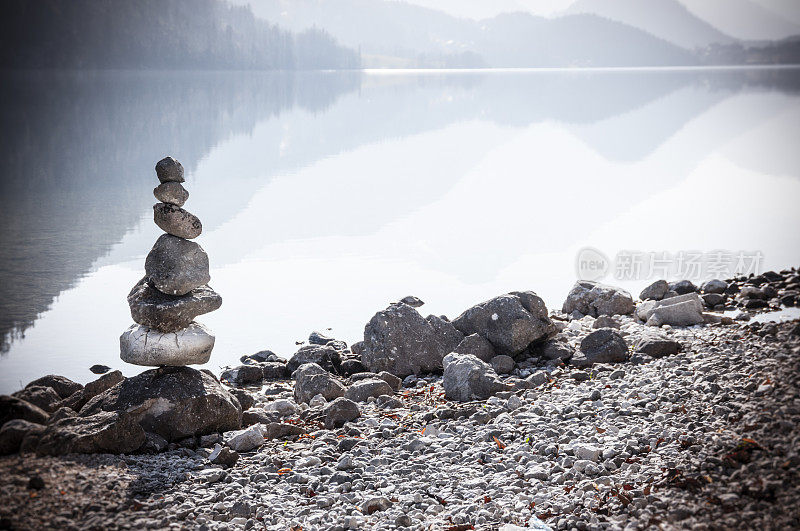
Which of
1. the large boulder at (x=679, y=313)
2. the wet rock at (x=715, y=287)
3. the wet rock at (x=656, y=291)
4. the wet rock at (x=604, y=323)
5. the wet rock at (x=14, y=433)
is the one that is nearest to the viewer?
the wet rock at (x=14, y=433)

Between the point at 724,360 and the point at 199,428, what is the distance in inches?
299

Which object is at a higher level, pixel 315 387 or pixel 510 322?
pixel 510 322

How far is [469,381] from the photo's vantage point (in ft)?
35.6

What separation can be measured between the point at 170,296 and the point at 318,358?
369cm

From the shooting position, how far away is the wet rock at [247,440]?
9.15 metres

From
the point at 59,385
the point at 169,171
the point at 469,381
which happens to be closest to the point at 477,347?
the point at 469,381

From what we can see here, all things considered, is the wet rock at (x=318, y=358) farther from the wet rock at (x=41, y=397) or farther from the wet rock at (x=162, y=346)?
the wet rock at (x=41, y=397)

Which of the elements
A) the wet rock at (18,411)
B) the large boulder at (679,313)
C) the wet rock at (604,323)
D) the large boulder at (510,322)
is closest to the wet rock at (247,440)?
the wet rock at (18,411)

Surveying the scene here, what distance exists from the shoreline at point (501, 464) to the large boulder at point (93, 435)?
0.20 meters

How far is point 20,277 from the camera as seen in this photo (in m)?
17.9

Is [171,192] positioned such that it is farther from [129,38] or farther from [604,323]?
[129,38]

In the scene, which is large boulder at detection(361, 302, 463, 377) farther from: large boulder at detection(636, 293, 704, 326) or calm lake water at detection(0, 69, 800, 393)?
large boulder at detection(636, 293, 704, 326)

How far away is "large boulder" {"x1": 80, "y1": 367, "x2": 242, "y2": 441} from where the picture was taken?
940 cm

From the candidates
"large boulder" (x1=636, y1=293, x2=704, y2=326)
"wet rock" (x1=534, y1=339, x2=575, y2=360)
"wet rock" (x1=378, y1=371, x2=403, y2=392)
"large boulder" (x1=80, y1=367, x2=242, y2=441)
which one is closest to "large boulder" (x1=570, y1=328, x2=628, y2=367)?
"wet rock" (x1=534, y1=339, x2=575, y2=360)
